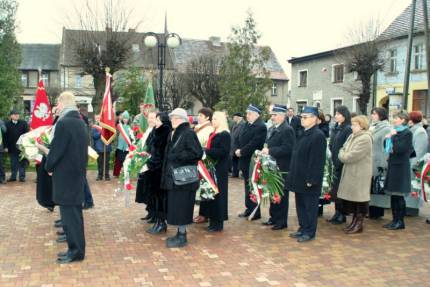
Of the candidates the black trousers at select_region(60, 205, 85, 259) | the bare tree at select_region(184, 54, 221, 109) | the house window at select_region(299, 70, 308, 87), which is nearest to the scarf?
the black trousers at select_region(60, 205, 85, 259)

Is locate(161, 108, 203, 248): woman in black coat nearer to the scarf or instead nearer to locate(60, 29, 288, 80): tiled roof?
the scarf

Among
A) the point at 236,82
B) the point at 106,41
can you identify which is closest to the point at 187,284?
the point at 236,82

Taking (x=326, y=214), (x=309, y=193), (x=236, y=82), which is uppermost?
(x=236, y=82)

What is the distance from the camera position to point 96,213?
862cm

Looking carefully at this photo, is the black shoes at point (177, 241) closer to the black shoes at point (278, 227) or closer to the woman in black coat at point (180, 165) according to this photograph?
the woman in black coat at point (180, 165)

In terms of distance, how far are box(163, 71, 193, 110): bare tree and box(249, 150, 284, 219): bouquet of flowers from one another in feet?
86.4

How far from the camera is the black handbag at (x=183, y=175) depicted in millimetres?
6234

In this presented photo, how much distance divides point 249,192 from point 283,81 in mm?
46235

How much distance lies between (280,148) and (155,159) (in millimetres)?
1934

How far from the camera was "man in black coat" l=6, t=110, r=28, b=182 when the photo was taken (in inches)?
486

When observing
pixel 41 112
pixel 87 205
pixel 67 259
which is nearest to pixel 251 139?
pixel 87 205

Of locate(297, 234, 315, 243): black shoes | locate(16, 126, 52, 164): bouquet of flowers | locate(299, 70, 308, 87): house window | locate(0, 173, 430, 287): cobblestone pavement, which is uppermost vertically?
locate(299, 70, 308, 87): house window

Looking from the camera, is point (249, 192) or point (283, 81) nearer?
point (249, 192)

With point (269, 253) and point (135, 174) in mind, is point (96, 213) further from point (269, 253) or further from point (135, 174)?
point (269, 253)
